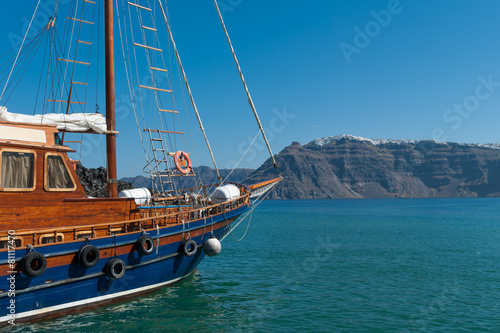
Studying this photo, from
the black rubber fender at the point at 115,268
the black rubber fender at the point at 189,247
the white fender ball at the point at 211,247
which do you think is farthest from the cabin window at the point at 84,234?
the white fender ball at the point at 211,247

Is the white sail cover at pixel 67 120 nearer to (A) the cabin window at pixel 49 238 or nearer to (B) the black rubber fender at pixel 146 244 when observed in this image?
(A) the cabin window at pixel 49 238

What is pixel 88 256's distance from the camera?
13.8 metres

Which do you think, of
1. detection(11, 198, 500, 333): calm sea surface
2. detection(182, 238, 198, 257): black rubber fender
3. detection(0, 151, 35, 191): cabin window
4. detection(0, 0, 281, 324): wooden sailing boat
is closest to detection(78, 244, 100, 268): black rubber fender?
detection(0, 0, 281, 324): wooden sailing boat

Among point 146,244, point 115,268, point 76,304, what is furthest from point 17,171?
point 146,244

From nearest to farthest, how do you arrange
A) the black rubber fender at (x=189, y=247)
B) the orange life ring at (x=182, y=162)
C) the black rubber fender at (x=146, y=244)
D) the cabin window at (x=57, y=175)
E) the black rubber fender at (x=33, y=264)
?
1. the black rubber fender at (x=33, y=264)
2. the cabin window at (x=57, y=175)
3. the black rubber fender at (x=146, y=244)
4. the black rubber fender at (x=189, y=247)
5. the orange life ring at (x=182, y=162)

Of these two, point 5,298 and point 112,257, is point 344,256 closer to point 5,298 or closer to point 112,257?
point 112,257

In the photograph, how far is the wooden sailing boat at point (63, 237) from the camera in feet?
41.0

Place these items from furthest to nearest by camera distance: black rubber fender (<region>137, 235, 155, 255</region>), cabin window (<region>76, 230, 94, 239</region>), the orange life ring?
the orange life ring → black rubber fender (<region>137, 235, 155, 255</region>) → cabin window (<region>76, 230, 94, 239</region>)

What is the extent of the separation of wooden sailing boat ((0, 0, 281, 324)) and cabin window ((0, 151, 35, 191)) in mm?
30

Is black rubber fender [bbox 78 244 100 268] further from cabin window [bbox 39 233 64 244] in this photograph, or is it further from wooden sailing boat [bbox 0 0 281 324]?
cabin window [bbox 39 233 64 244]

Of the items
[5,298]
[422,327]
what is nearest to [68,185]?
[5,298]

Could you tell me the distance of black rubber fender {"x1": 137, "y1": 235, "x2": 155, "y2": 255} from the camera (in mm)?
15234

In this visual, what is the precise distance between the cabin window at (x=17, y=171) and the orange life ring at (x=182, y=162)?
819 cm

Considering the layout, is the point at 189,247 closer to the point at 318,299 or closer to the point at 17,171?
the point at 318,299
